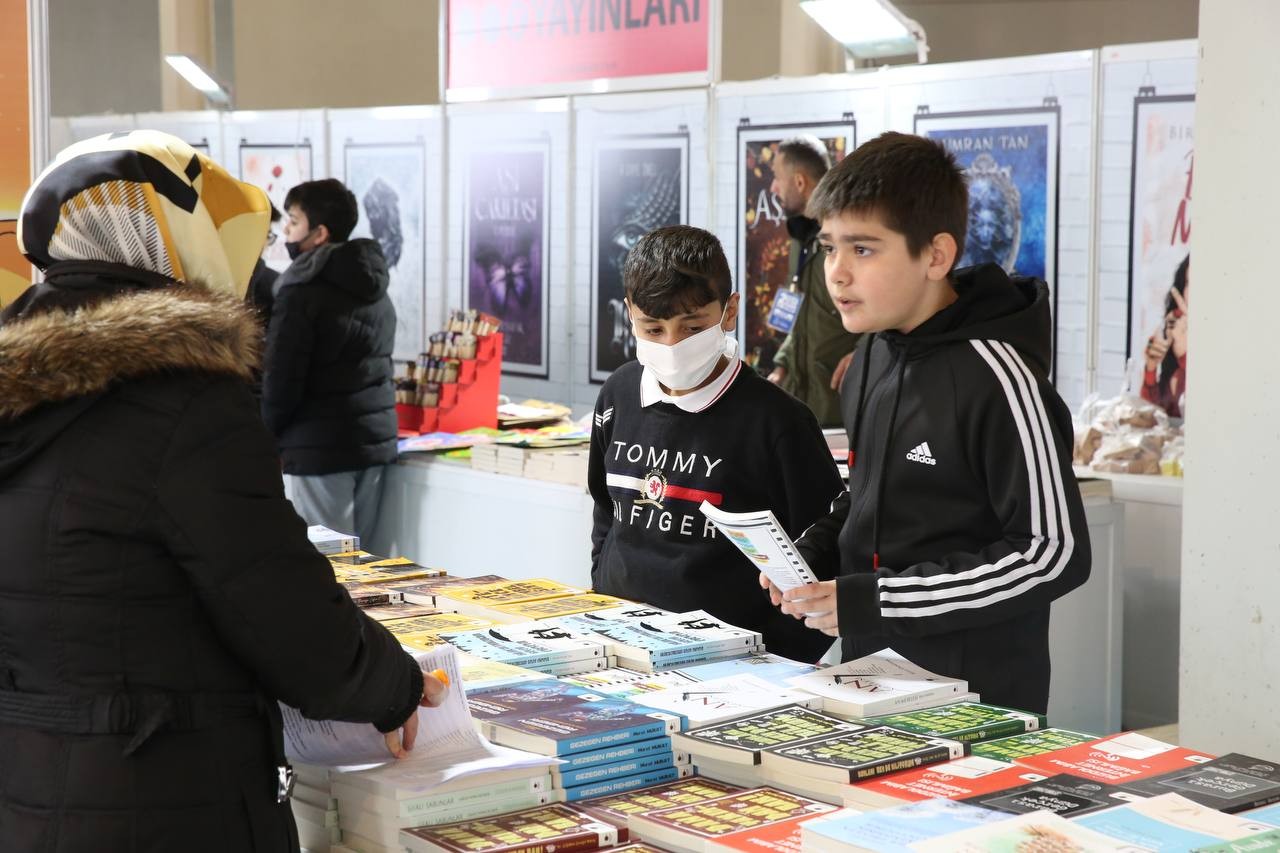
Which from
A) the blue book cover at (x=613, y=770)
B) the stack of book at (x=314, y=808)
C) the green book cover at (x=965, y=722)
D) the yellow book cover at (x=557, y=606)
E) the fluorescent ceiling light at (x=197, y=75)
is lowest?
the stack of book at (x=314, y=808)

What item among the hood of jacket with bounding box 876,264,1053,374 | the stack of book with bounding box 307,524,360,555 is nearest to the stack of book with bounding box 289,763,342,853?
the hood of jacket with bounding box 876,264,1053,374

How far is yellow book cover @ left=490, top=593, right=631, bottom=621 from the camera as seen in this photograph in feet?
8.80

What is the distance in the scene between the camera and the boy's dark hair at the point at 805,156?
5.36 m

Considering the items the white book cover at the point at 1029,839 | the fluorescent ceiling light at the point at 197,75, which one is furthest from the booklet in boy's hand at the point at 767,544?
the fluorescent ceiling light at the point at 197,75

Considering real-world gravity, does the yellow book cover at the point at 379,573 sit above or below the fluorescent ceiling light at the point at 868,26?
below

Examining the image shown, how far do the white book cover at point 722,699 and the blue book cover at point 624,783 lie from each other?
76 millimetres

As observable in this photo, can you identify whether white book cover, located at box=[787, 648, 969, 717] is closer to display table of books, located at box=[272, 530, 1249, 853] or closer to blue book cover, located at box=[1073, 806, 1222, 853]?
display table of books, located at box=[272, 530, 1249, 853]

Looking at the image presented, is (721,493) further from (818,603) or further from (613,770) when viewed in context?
(613,770)

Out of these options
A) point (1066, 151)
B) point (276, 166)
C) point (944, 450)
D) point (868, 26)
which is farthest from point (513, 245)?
point (944, 450)

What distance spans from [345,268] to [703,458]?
3093 mm

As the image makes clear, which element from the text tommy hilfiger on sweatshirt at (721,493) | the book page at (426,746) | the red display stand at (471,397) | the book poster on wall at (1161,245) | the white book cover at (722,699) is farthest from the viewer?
the red display stand at (471,397)

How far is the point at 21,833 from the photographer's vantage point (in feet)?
5.22

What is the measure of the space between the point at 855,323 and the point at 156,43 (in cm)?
952

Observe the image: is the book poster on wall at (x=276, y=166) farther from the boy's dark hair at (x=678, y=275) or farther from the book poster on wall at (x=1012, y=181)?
the boy's dark hair at (x=678, y=275)
